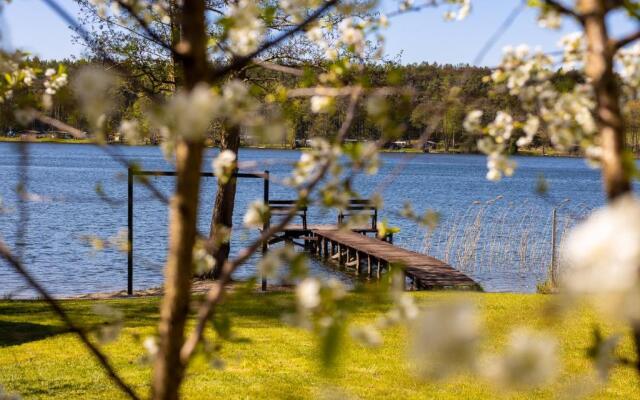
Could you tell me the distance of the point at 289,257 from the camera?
97cm

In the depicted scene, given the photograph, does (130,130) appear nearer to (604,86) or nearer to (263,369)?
(604,86)

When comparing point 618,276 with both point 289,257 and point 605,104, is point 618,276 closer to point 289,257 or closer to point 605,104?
point 605,104

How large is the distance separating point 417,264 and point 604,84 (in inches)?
485

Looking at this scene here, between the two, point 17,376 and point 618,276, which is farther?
point 17,376

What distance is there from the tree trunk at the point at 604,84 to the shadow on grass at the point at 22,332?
19.7ft

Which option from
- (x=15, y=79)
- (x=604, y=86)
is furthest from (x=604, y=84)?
(x=15, y=79)

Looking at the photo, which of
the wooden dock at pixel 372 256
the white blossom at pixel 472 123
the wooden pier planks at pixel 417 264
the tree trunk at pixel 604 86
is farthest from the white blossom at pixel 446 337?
the wooden pier planks at pixel 417 264

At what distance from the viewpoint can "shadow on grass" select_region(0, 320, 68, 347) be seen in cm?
634

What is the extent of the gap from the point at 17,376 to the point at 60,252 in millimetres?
13686

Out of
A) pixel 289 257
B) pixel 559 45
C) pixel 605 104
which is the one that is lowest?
pixel 289 257

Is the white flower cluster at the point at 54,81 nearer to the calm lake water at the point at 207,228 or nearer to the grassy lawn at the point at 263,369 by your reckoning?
the calm lake water at the point at 207,228

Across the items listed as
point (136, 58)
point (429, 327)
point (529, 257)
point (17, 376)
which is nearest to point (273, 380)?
point (17, 376)

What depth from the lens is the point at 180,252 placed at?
94cm

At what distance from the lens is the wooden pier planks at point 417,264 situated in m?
11.0
